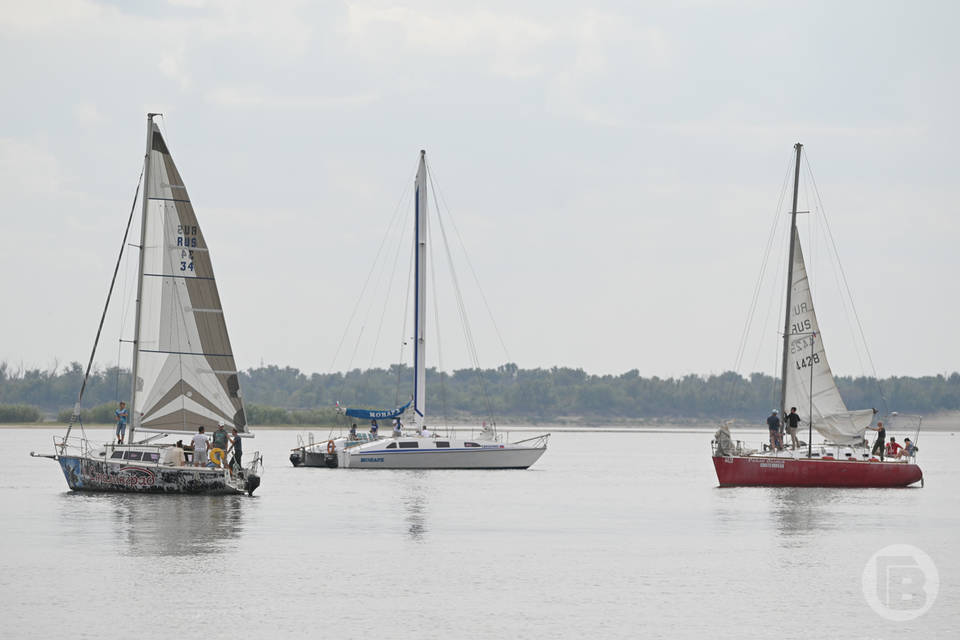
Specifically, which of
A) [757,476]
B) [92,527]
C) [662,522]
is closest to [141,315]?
[92,527]

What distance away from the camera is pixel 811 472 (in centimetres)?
4881

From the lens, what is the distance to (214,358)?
4397 cm

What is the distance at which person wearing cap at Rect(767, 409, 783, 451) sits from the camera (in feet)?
162

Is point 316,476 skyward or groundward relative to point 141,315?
groundward

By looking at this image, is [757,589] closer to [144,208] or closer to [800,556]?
[800,556]

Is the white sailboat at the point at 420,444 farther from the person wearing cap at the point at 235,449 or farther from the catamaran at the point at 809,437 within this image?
the person wearing cap at the point at 235,449

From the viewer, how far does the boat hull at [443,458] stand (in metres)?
63.7

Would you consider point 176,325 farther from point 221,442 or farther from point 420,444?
point 420,444

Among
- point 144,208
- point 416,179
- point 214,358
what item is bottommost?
point 214,358

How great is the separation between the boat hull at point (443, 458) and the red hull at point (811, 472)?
16.2 m

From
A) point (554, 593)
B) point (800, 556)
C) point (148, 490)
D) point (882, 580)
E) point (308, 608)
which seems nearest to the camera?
point (308, 608)

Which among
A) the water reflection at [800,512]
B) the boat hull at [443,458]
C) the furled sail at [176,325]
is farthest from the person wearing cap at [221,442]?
the boat hull at [443,458]

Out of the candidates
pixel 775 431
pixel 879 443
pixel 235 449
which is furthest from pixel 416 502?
pixel 879 443

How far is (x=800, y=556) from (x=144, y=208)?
78.8 feet
